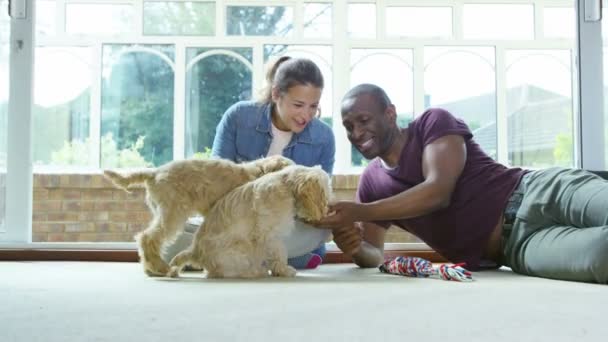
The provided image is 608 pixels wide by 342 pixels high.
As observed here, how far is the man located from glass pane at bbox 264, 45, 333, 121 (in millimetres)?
3191

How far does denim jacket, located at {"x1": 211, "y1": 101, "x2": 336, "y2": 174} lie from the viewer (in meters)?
2.49

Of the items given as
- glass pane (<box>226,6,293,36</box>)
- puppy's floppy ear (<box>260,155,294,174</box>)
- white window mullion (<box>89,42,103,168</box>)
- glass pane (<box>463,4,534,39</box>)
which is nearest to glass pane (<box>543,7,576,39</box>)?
glass pane (<box>463,4,534,39</box>)

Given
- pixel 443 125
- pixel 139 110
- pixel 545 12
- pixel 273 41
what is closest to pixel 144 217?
pixel 139 110

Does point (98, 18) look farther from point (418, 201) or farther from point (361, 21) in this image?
point (418, 201)

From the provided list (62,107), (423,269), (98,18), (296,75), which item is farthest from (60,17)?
(423,269)

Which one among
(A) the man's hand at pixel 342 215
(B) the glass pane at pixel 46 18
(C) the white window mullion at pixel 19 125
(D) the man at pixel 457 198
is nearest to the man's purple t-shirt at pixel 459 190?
(D) the man at pixel 457 198

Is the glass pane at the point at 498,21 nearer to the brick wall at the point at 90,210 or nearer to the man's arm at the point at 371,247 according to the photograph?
the brick wall at the point at 90,210

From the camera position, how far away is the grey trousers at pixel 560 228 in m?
1.84

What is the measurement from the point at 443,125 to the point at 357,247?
1.63 ft

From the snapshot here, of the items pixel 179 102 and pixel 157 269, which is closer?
pixel 157 269

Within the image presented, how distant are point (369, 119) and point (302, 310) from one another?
1006 millimetres

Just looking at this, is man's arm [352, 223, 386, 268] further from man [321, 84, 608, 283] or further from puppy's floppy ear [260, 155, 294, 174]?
puppy's floppy ear [260, 155, 294, 174]

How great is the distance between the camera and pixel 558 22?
5777mm

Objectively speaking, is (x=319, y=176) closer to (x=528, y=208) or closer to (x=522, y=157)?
(x=528, y=208)
